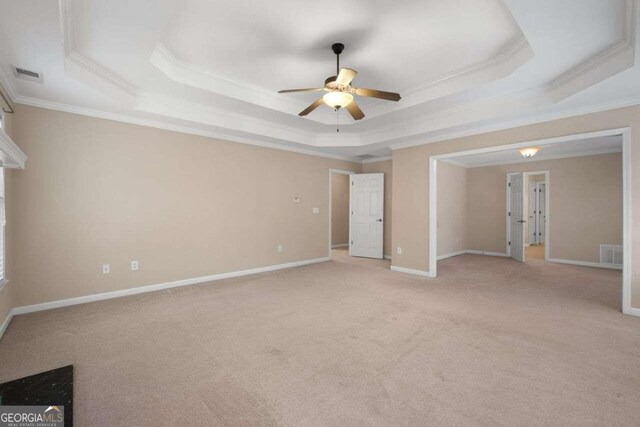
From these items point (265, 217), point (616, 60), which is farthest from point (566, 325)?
point (265, 217)

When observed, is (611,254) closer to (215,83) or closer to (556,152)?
(556,152)

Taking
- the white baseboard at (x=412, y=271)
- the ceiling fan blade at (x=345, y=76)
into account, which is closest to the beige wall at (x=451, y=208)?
the white baseboard at (x=412, y=271)

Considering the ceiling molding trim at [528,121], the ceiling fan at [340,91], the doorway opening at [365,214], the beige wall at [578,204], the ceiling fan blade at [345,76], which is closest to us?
the ceiling fan blade at [345,76]

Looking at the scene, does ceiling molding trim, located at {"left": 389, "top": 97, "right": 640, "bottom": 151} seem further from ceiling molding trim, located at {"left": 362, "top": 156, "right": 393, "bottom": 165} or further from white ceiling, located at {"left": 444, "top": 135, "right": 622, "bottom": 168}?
ceiling molding trim, located at {"left": 362, "top": 156, "right": 393, "bottom": 165}

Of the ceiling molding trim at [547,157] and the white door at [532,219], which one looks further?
the white door at [532,219]

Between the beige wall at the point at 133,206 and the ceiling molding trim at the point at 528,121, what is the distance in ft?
8.94

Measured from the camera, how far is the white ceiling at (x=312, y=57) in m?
2.28

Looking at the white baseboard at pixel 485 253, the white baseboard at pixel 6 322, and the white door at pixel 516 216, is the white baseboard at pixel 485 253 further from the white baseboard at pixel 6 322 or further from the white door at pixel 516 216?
the white baseboard at pixel 6 322

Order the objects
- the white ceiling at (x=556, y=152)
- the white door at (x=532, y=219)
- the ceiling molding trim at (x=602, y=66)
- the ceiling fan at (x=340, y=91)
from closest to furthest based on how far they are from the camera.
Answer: the ceiling molding trim at (x=602, y=66), the ceiling fan at (x=340, y=91), the white ceiling at (x=556, y=152), the white door at (x=532, y=219)

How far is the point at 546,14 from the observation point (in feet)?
7.20

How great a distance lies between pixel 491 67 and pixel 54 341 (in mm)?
5341

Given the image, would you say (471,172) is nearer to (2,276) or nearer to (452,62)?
(452,62)

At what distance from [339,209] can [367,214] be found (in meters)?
2.05

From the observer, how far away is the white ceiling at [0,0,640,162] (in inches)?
89.7
